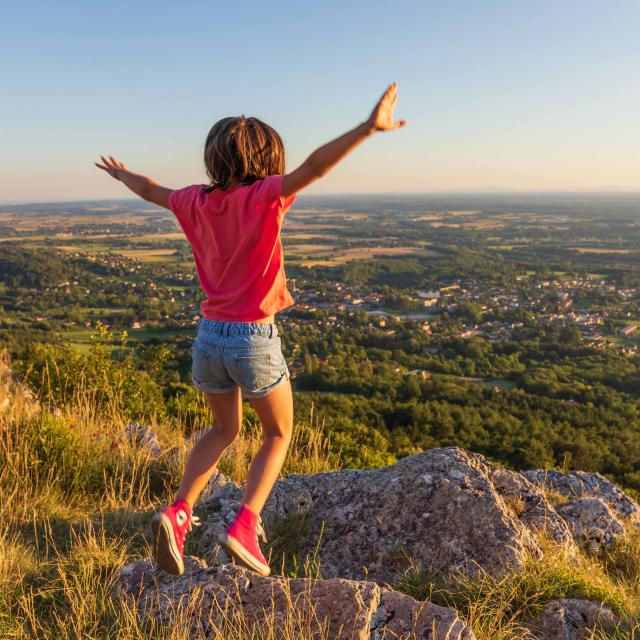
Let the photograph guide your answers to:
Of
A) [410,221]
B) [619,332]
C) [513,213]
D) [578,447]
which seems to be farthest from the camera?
[513,213]

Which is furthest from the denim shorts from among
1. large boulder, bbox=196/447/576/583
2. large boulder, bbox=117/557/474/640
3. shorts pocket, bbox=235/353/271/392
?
large boulder, bbox=196/447/576/583

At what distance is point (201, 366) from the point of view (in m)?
2.07

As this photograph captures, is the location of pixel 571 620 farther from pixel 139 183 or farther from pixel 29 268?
pixel 29 268

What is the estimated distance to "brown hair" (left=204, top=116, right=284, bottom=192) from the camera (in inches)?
77.7

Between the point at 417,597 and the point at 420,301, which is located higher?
the point at 417,597

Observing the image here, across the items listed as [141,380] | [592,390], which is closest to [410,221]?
[592,390]

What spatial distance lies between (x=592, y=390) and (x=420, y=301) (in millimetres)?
34839

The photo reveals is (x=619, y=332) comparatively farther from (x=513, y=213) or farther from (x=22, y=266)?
(x=513, y=213)

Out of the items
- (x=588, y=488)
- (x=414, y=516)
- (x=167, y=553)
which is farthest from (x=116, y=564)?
(x=588, y=488)

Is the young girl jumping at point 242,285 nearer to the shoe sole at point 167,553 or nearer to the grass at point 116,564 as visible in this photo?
the shoe sole at point 167,553

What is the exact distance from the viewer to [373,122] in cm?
174

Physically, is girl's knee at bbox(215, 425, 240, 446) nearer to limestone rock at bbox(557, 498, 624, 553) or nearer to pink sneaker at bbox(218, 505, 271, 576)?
pink sneaker at bbox(218, 505, 271, 576)

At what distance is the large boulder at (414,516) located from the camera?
238 centimetres

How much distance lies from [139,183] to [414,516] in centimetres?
208
